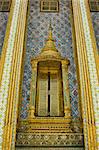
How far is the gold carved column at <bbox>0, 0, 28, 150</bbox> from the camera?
6.11m

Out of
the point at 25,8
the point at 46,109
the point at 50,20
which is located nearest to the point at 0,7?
the point at 25,8

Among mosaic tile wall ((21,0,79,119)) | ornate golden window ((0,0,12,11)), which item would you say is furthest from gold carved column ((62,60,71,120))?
ornate golden window ((0,0,12,11))

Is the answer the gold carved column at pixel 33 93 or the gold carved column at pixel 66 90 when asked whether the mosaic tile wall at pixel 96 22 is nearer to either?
the gold carved column at pixel 66 90

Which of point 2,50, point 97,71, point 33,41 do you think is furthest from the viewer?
point 33,41

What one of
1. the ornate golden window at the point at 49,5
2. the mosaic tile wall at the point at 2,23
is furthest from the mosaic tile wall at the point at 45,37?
the mosaic tile wall at the point at 2,23

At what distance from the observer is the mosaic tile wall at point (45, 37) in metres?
7.18

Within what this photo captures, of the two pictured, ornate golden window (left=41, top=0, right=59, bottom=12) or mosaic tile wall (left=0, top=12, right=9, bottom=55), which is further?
ornate golden window (left=41, top=0, right=59, bottom=12)

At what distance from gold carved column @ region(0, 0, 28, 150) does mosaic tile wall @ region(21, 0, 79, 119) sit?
1.18 ft

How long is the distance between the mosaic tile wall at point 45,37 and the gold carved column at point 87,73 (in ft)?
1.12

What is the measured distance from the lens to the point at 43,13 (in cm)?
952

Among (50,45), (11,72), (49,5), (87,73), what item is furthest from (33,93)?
(49,5)

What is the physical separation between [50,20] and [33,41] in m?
1.24

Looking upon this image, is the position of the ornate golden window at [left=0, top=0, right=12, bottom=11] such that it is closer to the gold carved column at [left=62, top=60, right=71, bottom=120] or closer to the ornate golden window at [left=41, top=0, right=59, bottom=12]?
the ornate golden window at [left=41, top=0, right=59, bottom=12]

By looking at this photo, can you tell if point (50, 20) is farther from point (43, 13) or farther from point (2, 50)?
point (2, 50)
